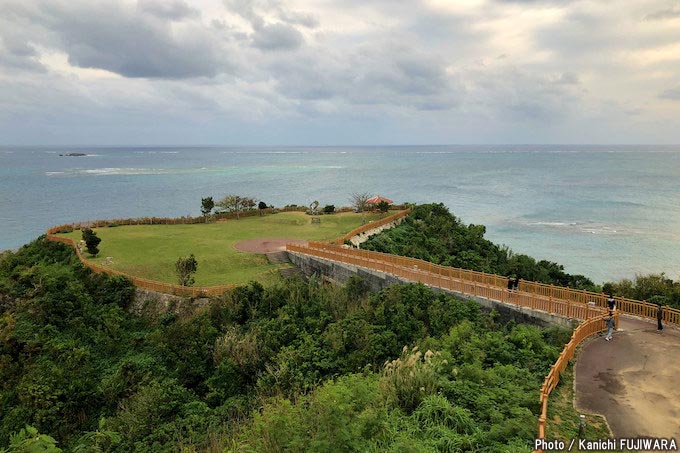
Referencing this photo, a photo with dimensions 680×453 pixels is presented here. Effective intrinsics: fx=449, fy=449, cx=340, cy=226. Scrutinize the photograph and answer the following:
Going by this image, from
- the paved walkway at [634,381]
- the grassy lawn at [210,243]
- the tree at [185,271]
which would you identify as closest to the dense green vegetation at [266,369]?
the paved walkway at [634,381]

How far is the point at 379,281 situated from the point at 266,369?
23.8 ft

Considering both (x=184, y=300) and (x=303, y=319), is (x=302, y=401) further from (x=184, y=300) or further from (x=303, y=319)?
(x=184, y=300)

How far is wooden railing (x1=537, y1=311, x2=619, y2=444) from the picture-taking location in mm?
8914

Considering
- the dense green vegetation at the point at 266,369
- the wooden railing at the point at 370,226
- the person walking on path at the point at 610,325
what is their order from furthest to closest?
the wooden railing at the point at 370,226
the person walking on path at the point at 610,325
the dense green vegetation at the point at 266,369

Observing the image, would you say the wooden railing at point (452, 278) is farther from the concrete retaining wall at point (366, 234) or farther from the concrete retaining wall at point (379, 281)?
the concrete retaining wall at point (366, 234)

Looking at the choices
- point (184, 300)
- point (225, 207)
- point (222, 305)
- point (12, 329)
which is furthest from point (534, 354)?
point (225, 207)

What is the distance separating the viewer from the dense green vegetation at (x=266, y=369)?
9.72 m

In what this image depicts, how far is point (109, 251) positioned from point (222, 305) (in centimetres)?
1215

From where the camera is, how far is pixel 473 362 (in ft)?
42.5

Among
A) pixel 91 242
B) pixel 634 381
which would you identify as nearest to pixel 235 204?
pixel 91 242

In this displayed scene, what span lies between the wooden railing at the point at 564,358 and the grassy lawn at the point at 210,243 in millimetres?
15091

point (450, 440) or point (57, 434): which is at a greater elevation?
point (450, 440)

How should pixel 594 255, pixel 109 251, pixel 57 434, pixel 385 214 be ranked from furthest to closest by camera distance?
pixel 594 255 → pixel 385 214 → pixel 109 251 → pixel 57 434

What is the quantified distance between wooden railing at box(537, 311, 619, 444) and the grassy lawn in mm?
15091
